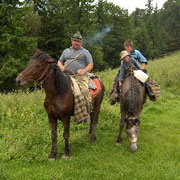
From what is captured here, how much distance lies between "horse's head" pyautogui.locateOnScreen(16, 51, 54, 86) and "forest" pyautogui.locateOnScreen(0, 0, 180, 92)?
16823mm

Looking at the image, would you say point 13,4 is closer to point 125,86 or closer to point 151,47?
point 125,86

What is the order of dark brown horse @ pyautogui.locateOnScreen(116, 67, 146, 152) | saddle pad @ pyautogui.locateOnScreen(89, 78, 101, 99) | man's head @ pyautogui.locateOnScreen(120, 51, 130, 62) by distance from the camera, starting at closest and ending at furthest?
dark brown horse @ pyautogui.locateOnScreen(116, 67, 146, 152)
saddle pad @ pyautogui.locateOnScreen(89, 78, 101, 99)
man's head @ pyautogui.locateOnScreen(120, 51, 130, 62)

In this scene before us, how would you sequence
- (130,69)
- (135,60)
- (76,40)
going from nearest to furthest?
(76,40) → (130,69) → (135,60)

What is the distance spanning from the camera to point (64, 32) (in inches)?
1358

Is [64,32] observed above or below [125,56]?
above

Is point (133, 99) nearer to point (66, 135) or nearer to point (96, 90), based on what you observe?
point (96, 90)

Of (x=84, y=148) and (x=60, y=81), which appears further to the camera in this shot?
(x=84, y=148)

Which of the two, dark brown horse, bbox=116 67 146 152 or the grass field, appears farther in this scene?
dark brown horse, bbox=116 67 146 152

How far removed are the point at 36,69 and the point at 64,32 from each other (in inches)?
A: 1190

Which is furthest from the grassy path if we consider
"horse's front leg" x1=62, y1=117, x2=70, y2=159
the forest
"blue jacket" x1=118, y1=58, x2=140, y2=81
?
the forest

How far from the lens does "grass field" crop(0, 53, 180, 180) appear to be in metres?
5.26

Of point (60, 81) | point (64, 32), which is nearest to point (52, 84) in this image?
point (60, 81)

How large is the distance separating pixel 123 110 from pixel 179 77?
931cm

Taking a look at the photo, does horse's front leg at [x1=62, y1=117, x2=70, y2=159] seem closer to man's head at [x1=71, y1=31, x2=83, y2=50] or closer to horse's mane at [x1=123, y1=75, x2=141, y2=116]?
horse's mane at [x1=123, y1=75, x2=141, y2=116]
